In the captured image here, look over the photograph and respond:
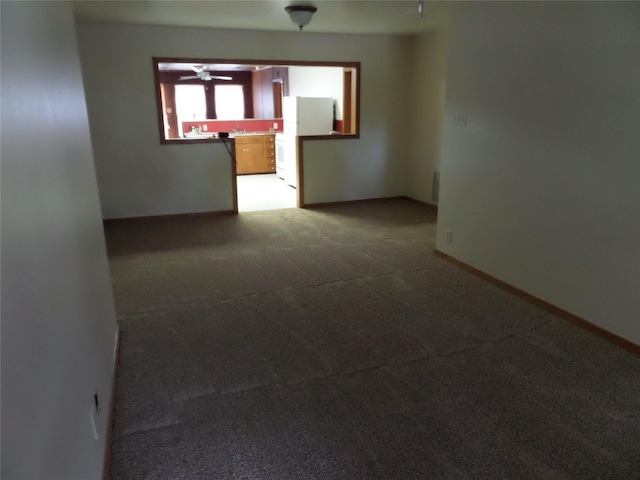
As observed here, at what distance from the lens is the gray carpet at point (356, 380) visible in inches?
73.9

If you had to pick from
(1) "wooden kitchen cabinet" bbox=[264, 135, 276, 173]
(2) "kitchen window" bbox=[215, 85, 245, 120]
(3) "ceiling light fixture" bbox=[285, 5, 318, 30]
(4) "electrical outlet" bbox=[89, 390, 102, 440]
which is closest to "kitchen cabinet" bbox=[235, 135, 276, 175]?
(1) "wooden kitchen cabinet" bbox=[264, 135, 276, 173]

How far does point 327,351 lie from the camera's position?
269cm

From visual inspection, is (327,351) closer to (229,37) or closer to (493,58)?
(493,58)

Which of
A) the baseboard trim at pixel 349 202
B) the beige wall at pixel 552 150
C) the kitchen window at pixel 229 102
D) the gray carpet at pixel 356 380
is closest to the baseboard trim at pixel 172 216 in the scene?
the baseboard trim at pixel 349 202

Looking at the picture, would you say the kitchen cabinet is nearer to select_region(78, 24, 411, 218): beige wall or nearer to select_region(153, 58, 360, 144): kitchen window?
select_region(153, 58, 360, 144): kitchen window

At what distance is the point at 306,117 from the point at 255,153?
2.75 m

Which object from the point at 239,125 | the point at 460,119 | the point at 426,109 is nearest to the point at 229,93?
the point at 239,125

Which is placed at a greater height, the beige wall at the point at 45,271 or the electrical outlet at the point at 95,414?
the beige wall at the point at 45,271

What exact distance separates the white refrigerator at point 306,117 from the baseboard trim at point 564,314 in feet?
12.6

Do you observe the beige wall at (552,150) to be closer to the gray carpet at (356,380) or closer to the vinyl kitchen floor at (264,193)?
the gray carpet at (356,380)

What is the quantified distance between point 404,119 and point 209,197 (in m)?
2.97

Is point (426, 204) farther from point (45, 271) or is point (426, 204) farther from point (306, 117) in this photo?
point (45, 271)

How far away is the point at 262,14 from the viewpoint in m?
4.66

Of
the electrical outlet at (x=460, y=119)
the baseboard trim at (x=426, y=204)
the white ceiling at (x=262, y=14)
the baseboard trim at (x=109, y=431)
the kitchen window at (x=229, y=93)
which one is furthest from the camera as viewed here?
the kitchen window at (x=229, y=93)
